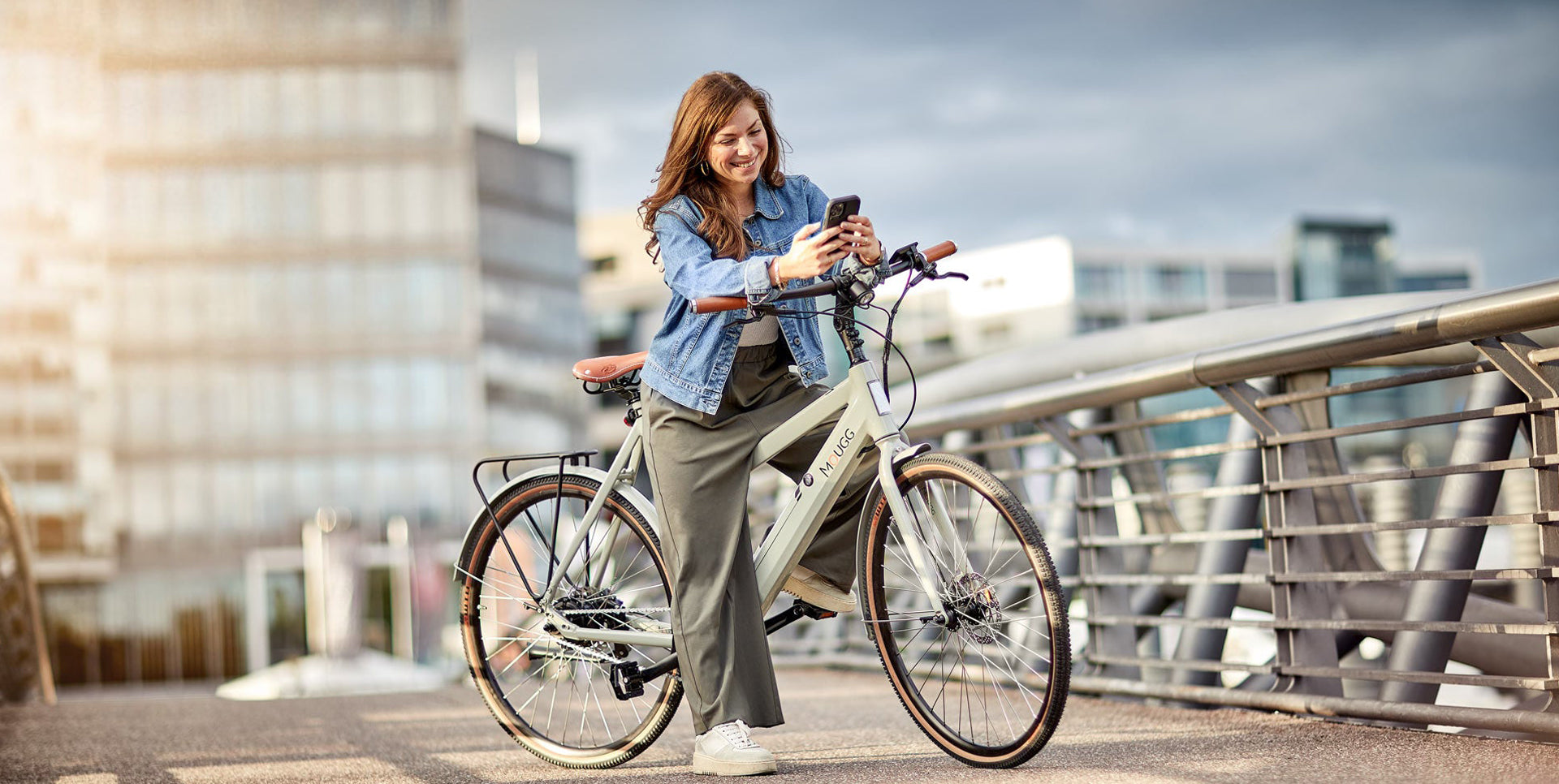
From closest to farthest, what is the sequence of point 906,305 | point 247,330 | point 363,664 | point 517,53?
point 363,664, point 247,330, point 906,305, point 517,53

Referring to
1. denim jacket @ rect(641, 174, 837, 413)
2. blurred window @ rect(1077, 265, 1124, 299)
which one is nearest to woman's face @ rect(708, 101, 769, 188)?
denim jacket @ rect(641, 174, 837, 413)

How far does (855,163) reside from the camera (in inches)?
5600

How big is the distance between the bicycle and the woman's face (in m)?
0.38

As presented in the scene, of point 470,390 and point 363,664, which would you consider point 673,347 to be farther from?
point 470,390

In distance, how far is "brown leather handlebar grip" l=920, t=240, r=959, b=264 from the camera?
135 inches

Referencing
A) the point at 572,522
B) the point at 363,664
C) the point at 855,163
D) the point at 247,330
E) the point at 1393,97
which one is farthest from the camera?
the point at 1393,97

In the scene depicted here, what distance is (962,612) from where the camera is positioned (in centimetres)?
335

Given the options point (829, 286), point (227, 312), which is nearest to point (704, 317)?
point (829, 286)

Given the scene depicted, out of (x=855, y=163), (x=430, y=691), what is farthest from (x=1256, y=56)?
(x=430, y=691)

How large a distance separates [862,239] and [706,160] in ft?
1.96

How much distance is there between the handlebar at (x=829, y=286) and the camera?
3393 millimetres

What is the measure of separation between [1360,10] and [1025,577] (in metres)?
195

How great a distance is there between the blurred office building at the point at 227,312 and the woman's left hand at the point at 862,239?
145ft

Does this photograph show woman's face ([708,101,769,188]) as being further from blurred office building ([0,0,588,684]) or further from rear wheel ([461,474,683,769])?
blurred office building ([0,0,588,684])
